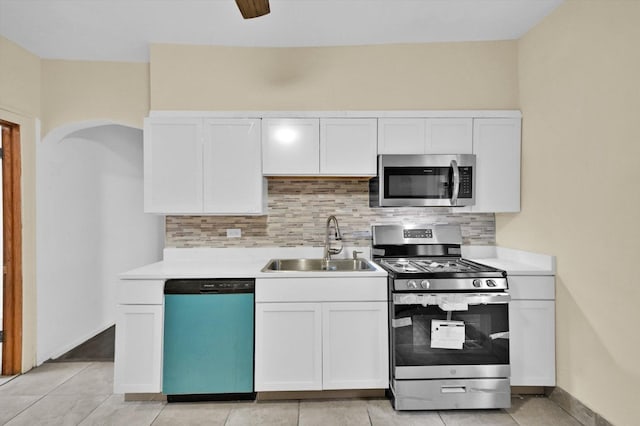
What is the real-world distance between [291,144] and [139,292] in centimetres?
153

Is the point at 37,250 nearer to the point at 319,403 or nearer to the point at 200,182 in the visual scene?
the point at 200,182

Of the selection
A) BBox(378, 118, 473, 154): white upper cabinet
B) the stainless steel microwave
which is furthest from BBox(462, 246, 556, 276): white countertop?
BBox(378, 118, 473, 154): white upper cabinet

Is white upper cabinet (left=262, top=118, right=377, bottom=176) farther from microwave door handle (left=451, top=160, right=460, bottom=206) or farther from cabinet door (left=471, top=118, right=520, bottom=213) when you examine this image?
cabinet door (left=471, top=118, right=520, bottom=213)

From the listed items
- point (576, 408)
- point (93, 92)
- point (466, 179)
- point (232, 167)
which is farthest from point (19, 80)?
point (576, 408)

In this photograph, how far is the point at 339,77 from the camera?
306cm

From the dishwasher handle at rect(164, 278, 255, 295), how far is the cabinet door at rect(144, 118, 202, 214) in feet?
1.97

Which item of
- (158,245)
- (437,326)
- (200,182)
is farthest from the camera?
(158,245)

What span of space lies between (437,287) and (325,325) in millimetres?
798

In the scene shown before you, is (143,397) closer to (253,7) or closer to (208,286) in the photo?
(208,286)

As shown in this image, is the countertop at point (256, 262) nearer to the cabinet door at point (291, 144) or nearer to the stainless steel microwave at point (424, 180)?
the stainless steel microwave at point (424, 180)

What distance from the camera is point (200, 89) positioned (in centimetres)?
303

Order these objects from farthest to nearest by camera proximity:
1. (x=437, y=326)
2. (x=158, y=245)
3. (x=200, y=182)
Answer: (x=158, y=245), (x=200, y=182), (x=437, y=326)

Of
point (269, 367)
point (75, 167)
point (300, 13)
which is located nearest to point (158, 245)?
point (75, 167)

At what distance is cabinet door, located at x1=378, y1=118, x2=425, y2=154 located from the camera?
289cm
